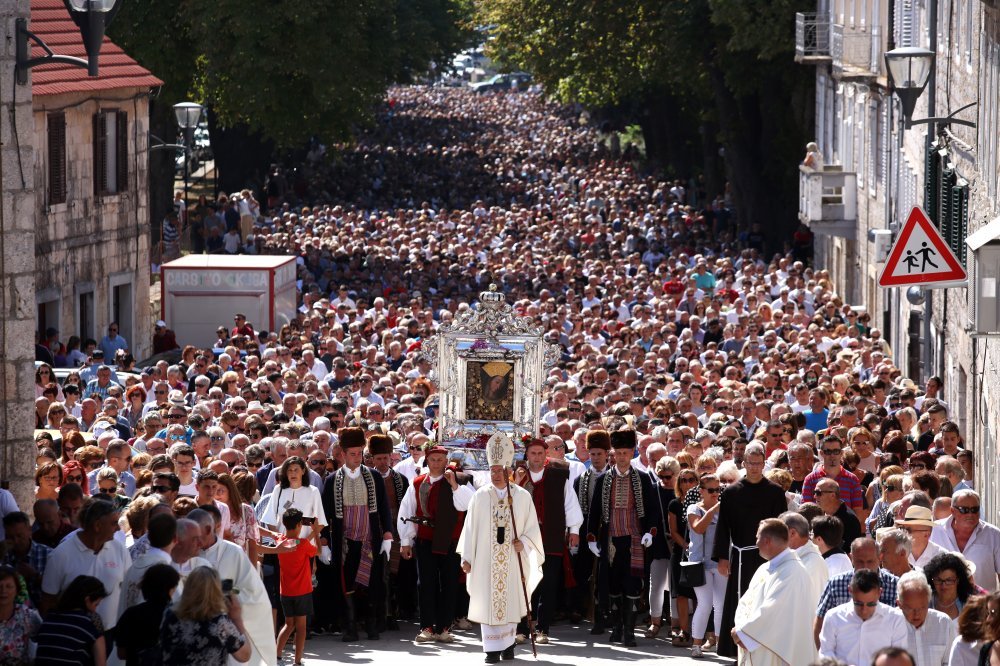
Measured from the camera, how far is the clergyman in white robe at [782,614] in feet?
36.7

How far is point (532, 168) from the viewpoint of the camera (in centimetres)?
6862

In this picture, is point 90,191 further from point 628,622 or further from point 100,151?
point 628,622

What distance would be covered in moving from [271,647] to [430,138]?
75.1m

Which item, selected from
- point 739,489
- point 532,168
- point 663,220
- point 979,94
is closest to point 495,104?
point 532,168

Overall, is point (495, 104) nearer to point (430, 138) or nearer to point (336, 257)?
point (430, 138)

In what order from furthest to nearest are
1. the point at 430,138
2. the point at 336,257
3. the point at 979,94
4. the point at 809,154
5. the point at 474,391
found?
the point at 430,138 → the point at 336,257 → the point at 809,154 → the point at 979,94 → the point at 474,391

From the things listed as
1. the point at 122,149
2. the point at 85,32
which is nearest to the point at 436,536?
the point at 85,32

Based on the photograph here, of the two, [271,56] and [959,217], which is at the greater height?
[271,56]

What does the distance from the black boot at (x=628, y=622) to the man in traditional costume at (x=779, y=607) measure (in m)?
3.54

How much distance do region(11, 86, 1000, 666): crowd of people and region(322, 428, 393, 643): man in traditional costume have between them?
0.02m

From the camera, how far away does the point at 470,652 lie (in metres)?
14.7

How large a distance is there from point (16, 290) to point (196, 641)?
215 inches

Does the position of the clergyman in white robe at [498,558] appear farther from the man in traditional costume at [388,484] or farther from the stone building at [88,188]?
the stone building at [88,188]

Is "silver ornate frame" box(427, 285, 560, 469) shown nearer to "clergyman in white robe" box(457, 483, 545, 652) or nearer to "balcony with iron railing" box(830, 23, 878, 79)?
"clergyman in white robe" box(457, 483, 545, 652)
